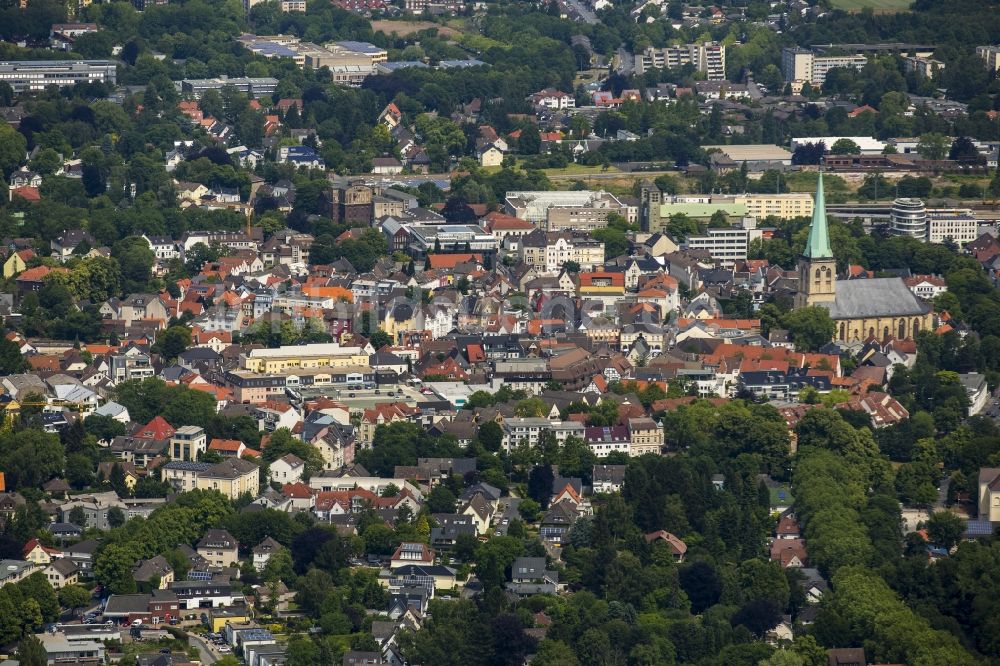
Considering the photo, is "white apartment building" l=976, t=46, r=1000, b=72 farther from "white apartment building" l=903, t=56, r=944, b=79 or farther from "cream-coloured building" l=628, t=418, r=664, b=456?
"cream-coloured building" l=628, t=418, r=664, b=456

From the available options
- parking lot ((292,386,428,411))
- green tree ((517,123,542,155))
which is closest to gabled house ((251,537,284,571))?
parking lot ((292,386,428,411))

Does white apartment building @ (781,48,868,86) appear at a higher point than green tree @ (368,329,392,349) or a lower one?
lower

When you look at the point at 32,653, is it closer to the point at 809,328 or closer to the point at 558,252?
the point at 809,328

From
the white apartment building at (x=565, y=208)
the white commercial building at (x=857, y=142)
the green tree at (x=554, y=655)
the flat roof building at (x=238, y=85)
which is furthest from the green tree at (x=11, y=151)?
the green tree at (x=554, y=655)

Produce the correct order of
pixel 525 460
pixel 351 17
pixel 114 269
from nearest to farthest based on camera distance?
pixel 525 460 → pixel 114 269 → pixel 351 17

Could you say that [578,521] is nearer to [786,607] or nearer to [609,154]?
[786,607]

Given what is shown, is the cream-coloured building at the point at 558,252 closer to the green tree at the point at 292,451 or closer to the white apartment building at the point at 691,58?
the green tree at the point at 292,451

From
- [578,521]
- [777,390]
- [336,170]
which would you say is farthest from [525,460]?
[336,170]

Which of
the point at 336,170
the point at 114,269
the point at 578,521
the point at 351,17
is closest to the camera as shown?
the point at 578,521
